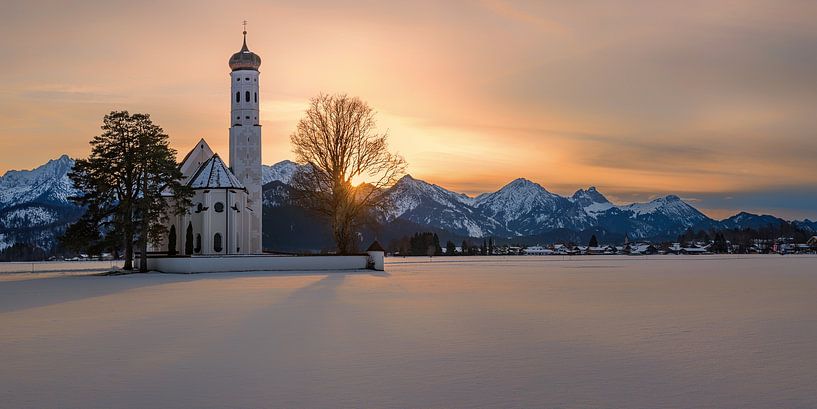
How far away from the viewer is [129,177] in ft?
192

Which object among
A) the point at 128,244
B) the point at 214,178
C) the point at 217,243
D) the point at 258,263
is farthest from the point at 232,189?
the point at 258,263

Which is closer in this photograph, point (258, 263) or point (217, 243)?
point (258, 263)

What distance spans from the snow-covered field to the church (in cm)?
4699

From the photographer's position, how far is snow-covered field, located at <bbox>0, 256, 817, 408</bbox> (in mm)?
10727

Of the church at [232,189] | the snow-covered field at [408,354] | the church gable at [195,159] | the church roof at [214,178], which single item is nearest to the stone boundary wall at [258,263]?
the church at [232,189]

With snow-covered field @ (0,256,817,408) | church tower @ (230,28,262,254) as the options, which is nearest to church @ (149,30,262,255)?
church tower @ (230,28,262,254)

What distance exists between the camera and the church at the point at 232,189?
240 ft

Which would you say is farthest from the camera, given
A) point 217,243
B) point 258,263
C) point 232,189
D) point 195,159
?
point 195,159

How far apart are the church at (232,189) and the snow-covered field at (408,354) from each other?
47.0 meters

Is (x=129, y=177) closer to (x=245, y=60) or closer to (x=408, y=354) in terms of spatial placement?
(x=245, y=60)

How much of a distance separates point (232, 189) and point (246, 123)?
13037mm

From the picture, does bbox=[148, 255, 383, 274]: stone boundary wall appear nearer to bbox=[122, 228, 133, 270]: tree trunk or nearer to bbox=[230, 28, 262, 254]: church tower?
bbox=[122, 228, 133, 270]: tree trunk

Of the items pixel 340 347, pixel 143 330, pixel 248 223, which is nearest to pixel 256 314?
pixel 143 330

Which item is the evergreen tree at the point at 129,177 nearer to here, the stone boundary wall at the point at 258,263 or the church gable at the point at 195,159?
the stone boundary wall at the point at 258,263
